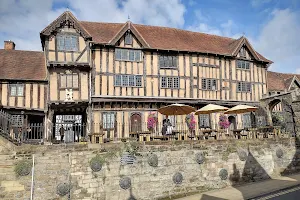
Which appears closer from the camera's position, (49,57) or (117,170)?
(117,170)

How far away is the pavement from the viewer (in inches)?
451

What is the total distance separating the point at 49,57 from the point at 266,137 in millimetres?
15197

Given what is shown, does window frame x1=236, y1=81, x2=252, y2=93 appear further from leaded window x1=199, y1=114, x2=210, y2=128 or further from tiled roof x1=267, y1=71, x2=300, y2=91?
leaded window x1=199, y1=114, x2=210, y2=128

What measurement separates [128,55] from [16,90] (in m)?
8.10

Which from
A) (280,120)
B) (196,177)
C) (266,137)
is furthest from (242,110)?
(280,120)

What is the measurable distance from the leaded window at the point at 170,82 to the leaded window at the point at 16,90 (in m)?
10.0

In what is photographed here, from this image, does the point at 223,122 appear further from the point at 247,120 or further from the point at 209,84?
the point at 247,120

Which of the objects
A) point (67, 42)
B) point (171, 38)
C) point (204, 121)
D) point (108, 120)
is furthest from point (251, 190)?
point (67, 42)

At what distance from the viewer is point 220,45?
76.8 feet

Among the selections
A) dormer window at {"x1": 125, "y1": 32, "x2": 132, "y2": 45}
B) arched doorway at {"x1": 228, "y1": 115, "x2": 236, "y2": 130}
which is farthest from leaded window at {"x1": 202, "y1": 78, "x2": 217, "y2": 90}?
dormer window at {"x1": 125, "y1": 32, "x2": 132, "y2": 45}

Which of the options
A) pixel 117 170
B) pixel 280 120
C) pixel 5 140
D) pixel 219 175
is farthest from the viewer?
pixel 280 120

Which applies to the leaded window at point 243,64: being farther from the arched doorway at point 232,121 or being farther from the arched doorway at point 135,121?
the arched doorway at point 135,121

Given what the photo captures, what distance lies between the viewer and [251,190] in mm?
12367

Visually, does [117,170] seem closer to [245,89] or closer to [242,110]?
[242,110]
